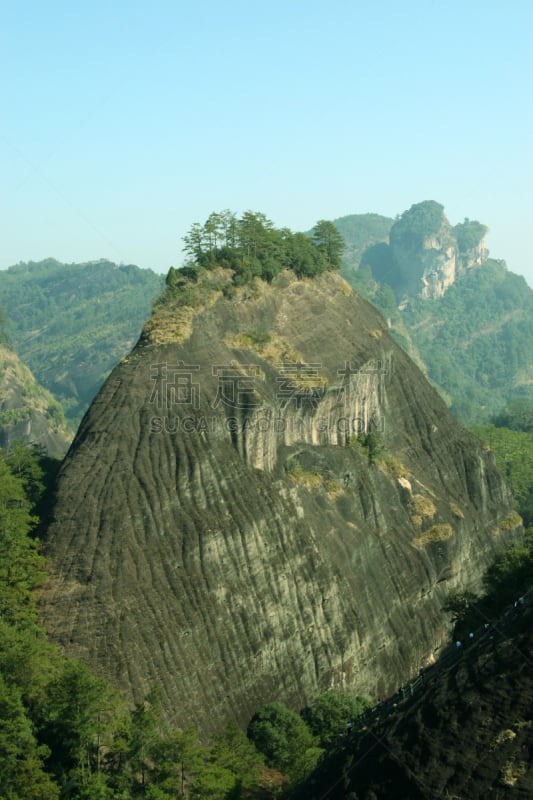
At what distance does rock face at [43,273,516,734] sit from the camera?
44.2m

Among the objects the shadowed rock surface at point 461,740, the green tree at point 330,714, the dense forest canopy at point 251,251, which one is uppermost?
the dense forest canopy at point 251,251

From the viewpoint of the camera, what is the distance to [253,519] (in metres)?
50.5

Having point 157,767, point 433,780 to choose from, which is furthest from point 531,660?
point 157,767

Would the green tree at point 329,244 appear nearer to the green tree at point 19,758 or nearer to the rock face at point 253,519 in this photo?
the rock face at point 253,519

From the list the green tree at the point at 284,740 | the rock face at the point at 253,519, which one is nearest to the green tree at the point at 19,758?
the rock face at the point at 253,519

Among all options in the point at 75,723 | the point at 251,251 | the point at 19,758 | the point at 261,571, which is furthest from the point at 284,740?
the point at 251,251

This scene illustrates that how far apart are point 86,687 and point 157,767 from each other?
4.02 metres

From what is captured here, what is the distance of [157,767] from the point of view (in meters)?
35.4

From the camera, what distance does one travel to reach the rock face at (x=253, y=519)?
1740 inches

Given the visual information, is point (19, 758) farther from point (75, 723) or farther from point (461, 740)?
point (461, 740)

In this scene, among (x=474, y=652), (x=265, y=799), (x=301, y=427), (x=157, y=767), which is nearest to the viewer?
(x=474, y=652)

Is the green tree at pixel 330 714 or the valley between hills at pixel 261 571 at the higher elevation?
the valley between hills at pixel 261 571

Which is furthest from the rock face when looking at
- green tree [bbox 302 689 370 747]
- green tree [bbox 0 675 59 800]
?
green tree [bbox 0 675 59 800]

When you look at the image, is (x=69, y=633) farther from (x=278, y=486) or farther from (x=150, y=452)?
(x=278, y=486)
